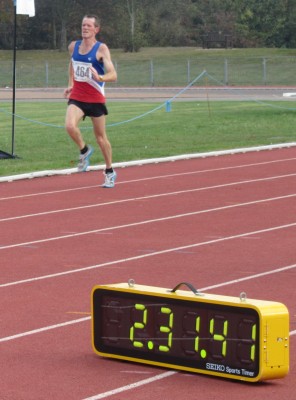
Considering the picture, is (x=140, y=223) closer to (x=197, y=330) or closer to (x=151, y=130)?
(x=197, y=330)

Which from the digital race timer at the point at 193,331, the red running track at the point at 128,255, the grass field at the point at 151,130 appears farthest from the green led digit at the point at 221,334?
the grass field at the point at 151,130

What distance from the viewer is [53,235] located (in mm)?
11188

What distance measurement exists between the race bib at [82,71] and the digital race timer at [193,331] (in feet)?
26.3

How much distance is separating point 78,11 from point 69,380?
83.4 metres

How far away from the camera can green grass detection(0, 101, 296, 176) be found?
63.8ft

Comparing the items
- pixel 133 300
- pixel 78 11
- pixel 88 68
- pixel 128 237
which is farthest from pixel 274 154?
pixel 78 11

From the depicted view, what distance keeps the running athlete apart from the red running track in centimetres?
69

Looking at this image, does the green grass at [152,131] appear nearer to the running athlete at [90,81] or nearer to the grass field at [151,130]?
the grass field at [151,130]

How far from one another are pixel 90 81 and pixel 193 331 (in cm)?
858

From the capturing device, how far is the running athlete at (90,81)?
14.2m

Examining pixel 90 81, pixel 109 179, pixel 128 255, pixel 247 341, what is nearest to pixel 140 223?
pixel 128 255

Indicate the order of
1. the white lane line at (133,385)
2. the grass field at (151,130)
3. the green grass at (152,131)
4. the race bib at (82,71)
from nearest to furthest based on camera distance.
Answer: the white lane line at (133,385)
the race bib at (82,71)
the green grass at (152,131)
the grass field at (151,130)

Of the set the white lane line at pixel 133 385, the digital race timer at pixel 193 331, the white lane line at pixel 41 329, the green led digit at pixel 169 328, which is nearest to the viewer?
the white lane line at pixel 133 385

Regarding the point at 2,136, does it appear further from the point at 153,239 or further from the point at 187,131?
Result: the point at 153,239
